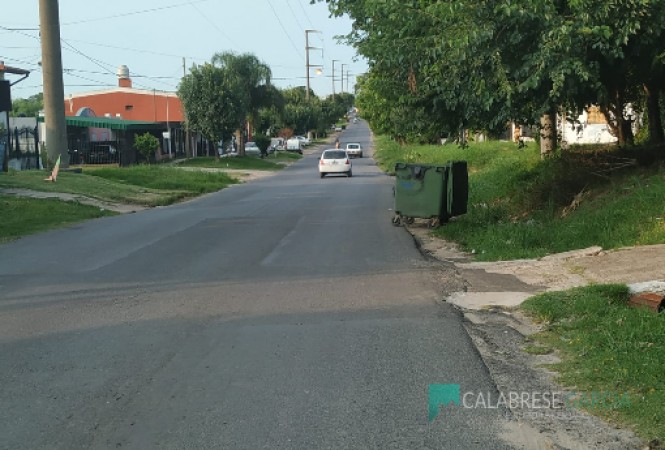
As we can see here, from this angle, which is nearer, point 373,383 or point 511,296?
point 373,383

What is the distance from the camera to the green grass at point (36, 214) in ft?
60.6

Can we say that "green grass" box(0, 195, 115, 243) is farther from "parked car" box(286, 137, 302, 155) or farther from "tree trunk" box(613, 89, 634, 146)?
"parked car" box(286, 137, 302, 155)

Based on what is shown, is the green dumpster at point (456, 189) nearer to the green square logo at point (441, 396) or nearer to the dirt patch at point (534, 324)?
the dirt patch at point (534, 324)

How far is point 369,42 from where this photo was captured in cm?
1457

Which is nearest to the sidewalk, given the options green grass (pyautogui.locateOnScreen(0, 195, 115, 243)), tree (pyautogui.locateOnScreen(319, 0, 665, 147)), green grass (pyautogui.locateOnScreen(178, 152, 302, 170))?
tree (pyautogui.locateOnScreen(319, 0, 665, 147))

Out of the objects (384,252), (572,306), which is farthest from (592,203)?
(572,306)

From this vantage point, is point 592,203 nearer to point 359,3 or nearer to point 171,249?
point 359,3

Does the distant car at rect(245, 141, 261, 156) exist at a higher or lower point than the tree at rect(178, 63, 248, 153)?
lower

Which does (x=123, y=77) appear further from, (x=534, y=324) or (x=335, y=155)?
(x=534, y=324)

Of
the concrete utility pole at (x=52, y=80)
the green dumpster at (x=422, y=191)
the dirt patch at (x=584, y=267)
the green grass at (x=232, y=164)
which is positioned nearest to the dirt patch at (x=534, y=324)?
the dirt patch at (x=584, y=267)

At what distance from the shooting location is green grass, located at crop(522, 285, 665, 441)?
5328 millimetres

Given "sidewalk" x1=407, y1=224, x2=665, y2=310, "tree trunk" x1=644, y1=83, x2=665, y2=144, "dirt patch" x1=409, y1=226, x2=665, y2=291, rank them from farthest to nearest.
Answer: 1. "tree trunk" x1=644, y1=83, x2=665, y2=144
2. "dirt patch" x1=409, y1=226, x2=665, y2=291
3. "sidewalk" x1=407, y1=224, x2=665, y2=310

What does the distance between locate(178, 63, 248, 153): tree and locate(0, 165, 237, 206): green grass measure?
1605cm

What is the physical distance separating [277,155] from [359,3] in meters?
64.1
